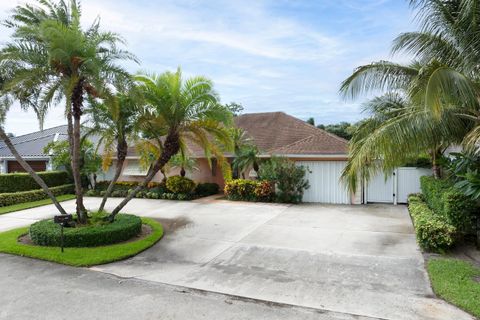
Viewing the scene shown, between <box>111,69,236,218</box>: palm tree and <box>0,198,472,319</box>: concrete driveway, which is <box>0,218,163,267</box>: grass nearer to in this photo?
<box>0,198,472,319</box>: concrete driveway

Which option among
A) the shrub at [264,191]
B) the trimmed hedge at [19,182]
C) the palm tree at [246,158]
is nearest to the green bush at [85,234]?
the shrub at [264,191]

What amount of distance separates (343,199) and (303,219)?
4.57 m

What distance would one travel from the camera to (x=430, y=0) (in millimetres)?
8688

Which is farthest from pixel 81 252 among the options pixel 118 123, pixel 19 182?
pixel 19 182

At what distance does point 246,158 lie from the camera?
1831 centimetres

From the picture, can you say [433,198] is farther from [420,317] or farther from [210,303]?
[210,303]

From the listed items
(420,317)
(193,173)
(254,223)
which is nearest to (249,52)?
(254,223)

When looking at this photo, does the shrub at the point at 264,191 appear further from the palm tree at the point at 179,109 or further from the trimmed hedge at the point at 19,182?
the trimmed hedge at the point at 19,182

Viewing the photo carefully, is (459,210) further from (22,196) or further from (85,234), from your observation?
(22,196)

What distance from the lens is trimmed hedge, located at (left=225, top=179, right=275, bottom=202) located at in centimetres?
1761

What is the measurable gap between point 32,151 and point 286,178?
22.3m

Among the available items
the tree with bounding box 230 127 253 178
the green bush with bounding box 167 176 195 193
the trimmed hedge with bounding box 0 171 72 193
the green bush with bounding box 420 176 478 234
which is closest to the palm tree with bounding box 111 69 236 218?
the tree with bounding box 230 127 253 178

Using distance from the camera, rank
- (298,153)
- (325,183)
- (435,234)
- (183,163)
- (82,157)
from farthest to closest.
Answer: (82,157) → (183,163) → (298,153) → (325,183) → (435,234)

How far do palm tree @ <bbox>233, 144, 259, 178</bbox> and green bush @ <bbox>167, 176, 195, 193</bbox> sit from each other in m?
2.90
